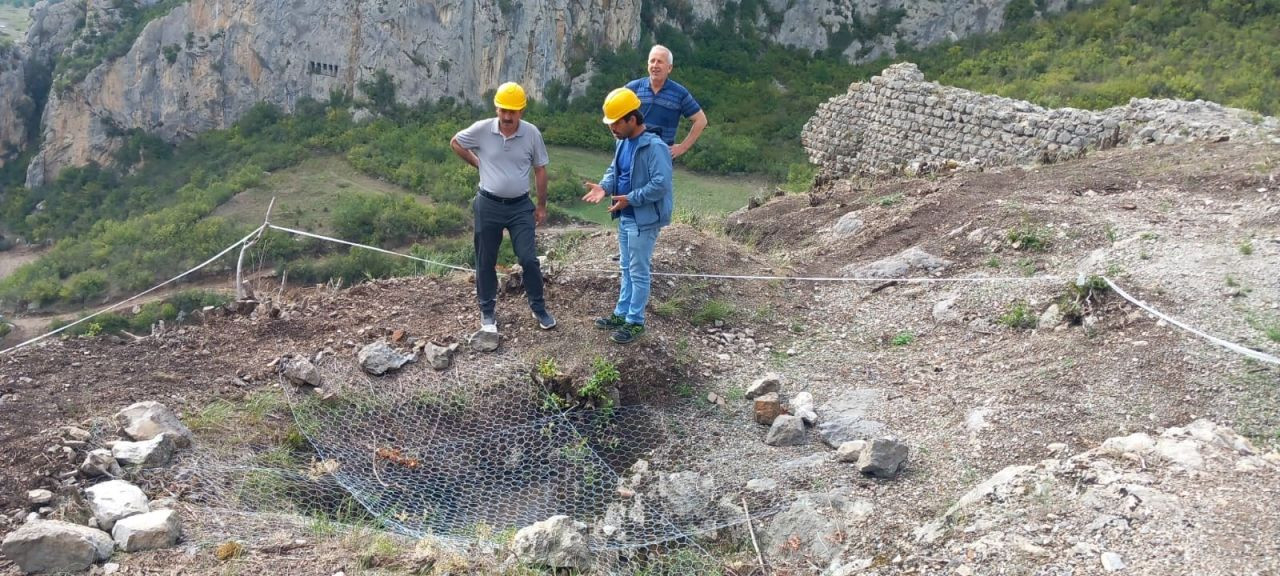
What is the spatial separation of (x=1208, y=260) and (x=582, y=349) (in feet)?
12.3

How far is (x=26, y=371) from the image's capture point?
489 centimetres

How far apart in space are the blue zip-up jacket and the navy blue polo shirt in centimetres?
82

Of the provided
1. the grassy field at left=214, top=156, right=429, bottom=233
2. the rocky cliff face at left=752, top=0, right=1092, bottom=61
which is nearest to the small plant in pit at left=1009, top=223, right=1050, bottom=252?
the grassy field at left=214, top=156, right=429, bottom=233

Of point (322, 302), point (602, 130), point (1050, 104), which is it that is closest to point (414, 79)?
point (602, 130)

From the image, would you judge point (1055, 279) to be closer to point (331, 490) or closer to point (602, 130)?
point (331, 490)

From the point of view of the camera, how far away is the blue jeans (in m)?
4.93

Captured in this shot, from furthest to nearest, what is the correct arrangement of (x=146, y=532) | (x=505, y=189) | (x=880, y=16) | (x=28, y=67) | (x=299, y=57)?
(x=28, y=67) < (x=299, y=57) < (x=880, y=16) < (x=505, y=189) < (x=146, y=532)

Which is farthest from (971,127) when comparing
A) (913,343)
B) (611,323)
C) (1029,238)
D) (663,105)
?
(611,323)

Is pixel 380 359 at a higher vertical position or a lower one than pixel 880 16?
lower

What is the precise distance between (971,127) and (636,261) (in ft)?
25.6

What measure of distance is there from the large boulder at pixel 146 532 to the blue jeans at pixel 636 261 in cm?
243

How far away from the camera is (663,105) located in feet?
18.6

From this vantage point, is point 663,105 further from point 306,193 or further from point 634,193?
point 306,193

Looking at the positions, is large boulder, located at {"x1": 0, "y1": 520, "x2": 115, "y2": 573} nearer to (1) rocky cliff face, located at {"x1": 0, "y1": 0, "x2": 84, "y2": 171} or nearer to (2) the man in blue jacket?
(2) the man in blue jacket
